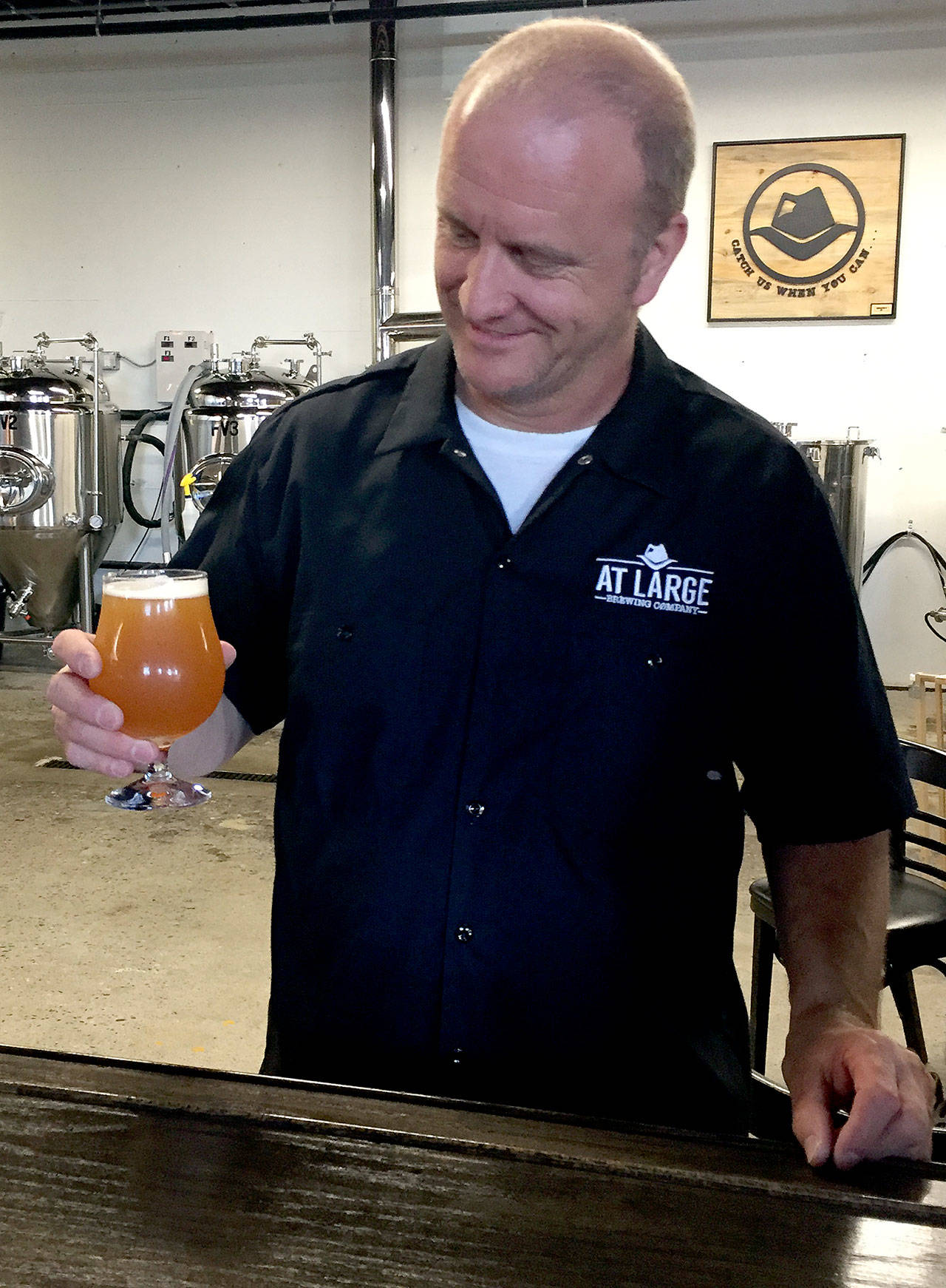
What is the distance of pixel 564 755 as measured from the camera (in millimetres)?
1190

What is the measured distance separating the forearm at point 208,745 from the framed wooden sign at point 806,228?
486 centimetres

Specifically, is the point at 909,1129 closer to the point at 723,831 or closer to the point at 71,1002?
the point at 723,831

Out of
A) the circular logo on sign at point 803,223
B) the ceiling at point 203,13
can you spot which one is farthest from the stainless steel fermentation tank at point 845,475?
the ceiling at point 203,13

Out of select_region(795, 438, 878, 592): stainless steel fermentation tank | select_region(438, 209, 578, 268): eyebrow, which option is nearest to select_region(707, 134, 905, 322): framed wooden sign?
select_region(795, 438, 878, 592): stainless steel fermentation tank

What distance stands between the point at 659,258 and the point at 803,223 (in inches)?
187

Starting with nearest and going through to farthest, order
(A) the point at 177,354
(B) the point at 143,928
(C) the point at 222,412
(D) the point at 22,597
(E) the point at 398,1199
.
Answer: (E) the point at 398,1199
(B) the point at 143,928
(C) the point at 222,412
(D) the point at 22,597
(A) the point at 177,354

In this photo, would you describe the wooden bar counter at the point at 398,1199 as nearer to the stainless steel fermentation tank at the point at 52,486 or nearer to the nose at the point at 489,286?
the nose at the point at 489,286

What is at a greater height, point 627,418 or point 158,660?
point 627,418

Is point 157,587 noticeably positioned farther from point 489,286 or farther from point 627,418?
point 627,418

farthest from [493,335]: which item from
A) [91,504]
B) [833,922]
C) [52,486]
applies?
[91,504]

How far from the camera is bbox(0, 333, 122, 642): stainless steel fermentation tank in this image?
538 centimetres

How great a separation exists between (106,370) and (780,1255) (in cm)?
631

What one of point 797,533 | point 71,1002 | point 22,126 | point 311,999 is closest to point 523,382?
point 797,533

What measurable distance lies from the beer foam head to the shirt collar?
12.6 inches
